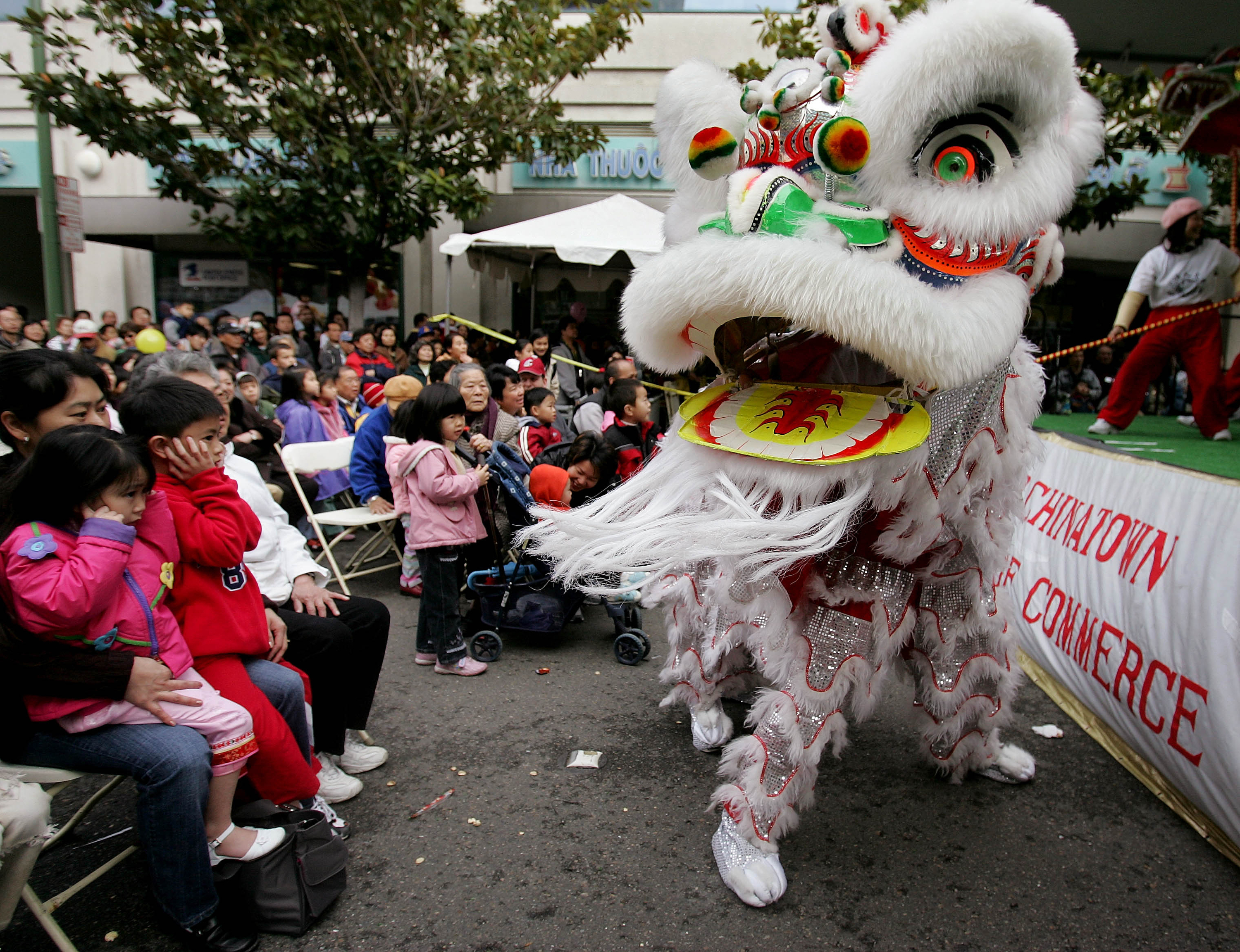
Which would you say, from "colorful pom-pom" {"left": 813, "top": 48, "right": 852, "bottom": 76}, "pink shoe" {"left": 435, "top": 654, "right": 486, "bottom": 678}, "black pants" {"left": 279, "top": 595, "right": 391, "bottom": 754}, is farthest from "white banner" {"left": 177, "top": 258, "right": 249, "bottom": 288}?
"colorful pom-pom" {"left": 813, "top": 48, "right": 852, "bottom": 76}

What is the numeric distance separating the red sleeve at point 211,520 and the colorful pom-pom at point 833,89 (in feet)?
6.18

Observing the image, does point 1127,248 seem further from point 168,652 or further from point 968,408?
point 168,652

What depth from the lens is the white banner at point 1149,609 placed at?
238cm

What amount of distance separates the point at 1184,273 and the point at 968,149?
4859mm

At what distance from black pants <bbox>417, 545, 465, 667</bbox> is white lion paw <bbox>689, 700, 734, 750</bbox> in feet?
4.20

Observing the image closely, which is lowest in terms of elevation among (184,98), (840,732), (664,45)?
(840,732)

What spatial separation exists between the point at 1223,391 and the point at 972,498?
181 inches

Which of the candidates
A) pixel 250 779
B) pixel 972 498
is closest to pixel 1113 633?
pixel 972 498

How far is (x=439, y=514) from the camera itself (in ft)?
12.6

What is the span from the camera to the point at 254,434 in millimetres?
4953

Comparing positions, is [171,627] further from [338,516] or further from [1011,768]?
[338,516]

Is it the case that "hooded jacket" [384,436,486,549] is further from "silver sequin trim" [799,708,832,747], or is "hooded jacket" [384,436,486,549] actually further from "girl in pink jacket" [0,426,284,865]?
"silver sequin trim" [799,708,832,747]

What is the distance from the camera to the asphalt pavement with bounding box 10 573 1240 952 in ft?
7.00

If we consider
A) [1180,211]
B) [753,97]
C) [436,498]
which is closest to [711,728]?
[436,498]
